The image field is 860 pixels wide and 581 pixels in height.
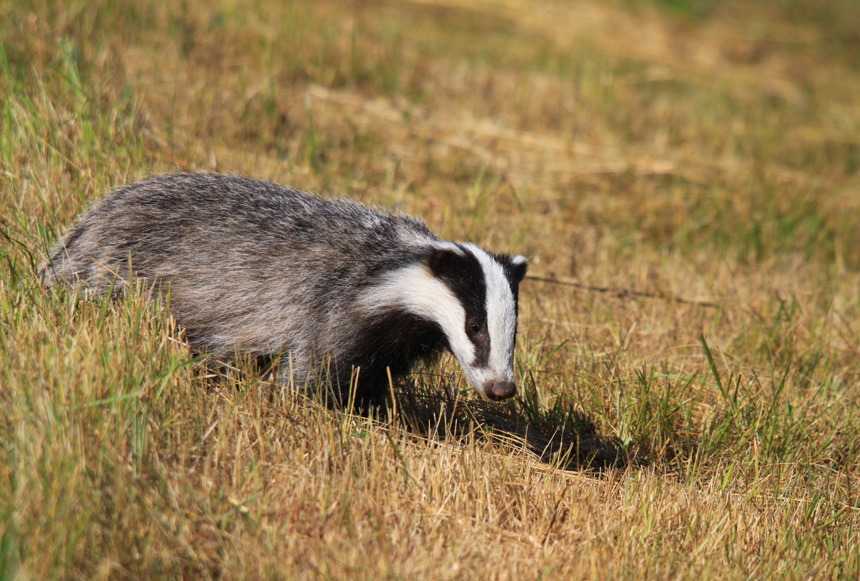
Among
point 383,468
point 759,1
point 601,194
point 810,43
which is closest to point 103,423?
point 383,468

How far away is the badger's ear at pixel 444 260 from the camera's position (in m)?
4.29

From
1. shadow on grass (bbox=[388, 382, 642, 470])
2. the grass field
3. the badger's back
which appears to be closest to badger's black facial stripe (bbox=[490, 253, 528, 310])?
the badger's back

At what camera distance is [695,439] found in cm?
510

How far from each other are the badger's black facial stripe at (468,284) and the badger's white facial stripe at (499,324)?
0.11ft

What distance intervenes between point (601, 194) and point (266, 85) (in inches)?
142

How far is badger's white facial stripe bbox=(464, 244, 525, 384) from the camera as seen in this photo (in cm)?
415

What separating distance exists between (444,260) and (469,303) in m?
0.25

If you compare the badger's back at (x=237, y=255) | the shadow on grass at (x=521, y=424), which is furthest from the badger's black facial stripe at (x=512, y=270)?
the shadow on grass at (x=521, y=424)

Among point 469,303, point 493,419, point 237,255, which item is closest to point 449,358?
point 493,419

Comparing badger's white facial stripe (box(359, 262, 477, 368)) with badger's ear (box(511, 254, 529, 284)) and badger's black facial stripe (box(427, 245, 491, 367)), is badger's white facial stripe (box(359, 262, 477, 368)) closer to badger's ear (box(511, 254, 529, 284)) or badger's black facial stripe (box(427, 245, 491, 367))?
badger's black facial stripe (box(427, 245, 491, 367))

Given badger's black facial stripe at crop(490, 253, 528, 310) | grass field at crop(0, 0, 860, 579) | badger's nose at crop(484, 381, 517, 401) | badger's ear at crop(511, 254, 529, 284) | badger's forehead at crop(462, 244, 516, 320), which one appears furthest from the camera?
badger's ear at crop(511, 254, 529, 284)

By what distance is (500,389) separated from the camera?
4.09m

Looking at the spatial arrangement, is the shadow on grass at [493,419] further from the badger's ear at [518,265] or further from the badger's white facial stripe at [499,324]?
the badger's ear at [518,265]

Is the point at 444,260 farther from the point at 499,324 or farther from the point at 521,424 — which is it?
the point at 521,424
